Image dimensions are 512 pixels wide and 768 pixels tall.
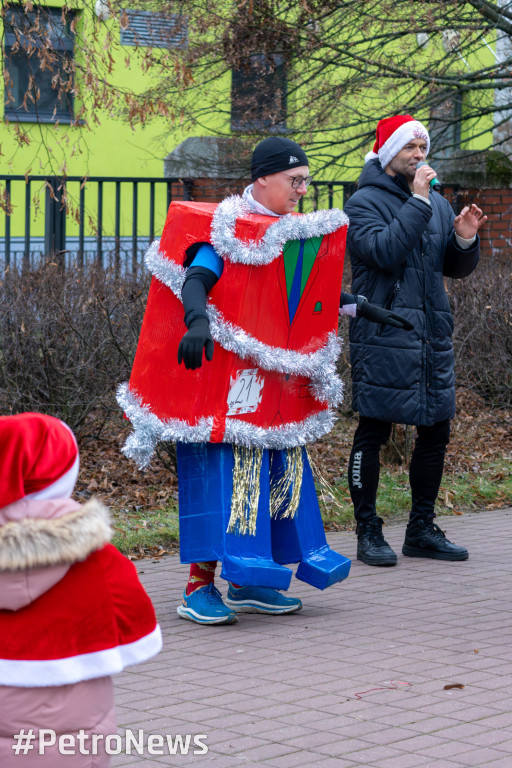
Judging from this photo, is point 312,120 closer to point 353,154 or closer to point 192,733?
point 353,154

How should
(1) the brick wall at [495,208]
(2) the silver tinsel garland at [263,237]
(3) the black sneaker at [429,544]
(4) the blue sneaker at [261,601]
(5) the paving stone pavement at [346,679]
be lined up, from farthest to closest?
(1) the brick wall at [495,208] → (3) the black sneaker at [429,544] → (4) the blue sneaker at [261,601] → (2) the silver tinsel garland at [263,237] → (5) the paving stone pavement at [346,679]

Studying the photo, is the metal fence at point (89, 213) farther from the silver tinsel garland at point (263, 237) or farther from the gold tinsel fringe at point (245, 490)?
the gold tinsel fringe at point (245, 490)

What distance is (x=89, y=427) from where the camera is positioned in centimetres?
791

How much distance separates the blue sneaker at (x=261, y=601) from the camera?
16.2ft

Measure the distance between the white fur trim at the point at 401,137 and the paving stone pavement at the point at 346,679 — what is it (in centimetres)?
208

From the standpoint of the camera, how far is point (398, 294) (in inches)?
219

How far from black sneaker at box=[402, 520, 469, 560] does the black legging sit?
0.06 metres

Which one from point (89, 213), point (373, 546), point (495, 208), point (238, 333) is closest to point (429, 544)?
point (373, 546)

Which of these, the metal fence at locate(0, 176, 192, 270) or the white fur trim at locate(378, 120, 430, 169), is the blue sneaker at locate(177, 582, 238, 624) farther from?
the metal fence at locate(0, 176, 192, 270)

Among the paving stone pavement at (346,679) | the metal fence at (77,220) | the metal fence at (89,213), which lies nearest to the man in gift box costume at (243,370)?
the paving stone pavement at (346,679)

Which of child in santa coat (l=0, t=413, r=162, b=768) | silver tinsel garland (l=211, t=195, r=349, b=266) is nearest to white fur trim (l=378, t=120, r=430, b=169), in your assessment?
silver tinsel garland (l=211, t=195, r=349, b=266)

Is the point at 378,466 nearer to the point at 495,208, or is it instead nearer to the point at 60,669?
the point at 60,669

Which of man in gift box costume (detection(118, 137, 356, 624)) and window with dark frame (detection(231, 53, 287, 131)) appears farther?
window with dark frame (detection(231, 53, 287, 131))

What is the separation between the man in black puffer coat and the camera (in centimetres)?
553
